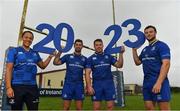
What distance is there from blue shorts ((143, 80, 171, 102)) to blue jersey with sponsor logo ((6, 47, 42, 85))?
2.04 m

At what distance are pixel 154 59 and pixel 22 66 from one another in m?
2.39

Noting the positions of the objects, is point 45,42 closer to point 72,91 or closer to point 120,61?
point 72,91

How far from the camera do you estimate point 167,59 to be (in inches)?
258

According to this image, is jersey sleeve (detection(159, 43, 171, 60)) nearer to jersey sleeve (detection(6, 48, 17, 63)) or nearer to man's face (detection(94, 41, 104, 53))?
man's face (detection(94, 41, 104, 53))

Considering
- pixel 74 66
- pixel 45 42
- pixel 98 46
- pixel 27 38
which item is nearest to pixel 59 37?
pixel 45 42

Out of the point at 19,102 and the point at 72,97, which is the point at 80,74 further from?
the point at 19,102

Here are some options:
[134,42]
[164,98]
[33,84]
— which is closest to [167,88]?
[164,98]

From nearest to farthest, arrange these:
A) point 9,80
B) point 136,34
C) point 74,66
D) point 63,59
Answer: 1. point 9,80
2. point 136,34
3. point 74,66
4. point 63,59

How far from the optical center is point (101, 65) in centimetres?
A: 843

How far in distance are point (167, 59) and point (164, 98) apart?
699 mm

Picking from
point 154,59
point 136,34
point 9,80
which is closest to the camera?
point 9,80

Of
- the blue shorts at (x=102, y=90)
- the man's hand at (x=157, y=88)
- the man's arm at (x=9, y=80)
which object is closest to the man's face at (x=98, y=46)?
the blue shorts at (x=102, y=90)

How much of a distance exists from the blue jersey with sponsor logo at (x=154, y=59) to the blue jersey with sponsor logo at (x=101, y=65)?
1.69 meters

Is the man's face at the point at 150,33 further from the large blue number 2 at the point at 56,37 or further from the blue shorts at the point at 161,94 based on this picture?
the large blue number 2 at the point at 56,37
